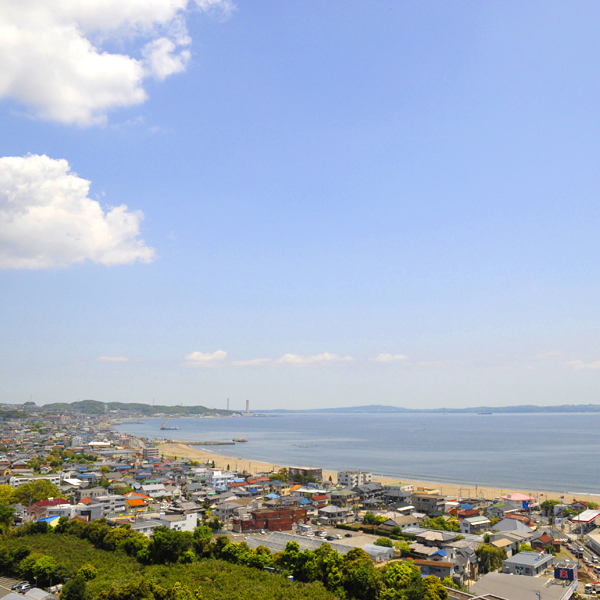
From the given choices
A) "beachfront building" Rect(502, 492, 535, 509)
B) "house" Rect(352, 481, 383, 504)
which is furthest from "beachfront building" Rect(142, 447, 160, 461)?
"beachfront building" Rect(502, 492, 535, 509)

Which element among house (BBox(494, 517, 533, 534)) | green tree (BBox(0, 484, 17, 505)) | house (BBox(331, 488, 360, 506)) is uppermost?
house (BBox(494, 517, 533, 534))

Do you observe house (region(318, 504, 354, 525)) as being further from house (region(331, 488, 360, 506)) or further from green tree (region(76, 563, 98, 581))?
green tree (region(76, 563, 98, 581))

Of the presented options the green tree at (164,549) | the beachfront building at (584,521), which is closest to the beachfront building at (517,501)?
the beachfront building at (584,521)

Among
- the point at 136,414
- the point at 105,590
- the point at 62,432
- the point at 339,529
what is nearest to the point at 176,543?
the point at 105,590

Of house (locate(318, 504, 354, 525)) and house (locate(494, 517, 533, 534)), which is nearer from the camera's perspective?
house (locate(494, 517, 533, 534))

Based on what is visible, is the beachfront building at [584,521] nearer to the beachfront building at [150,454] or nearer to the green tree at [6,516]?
the green tree at [6,516]

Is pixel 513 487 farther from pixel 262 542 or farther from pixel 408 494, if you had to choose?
pixel 262 542
